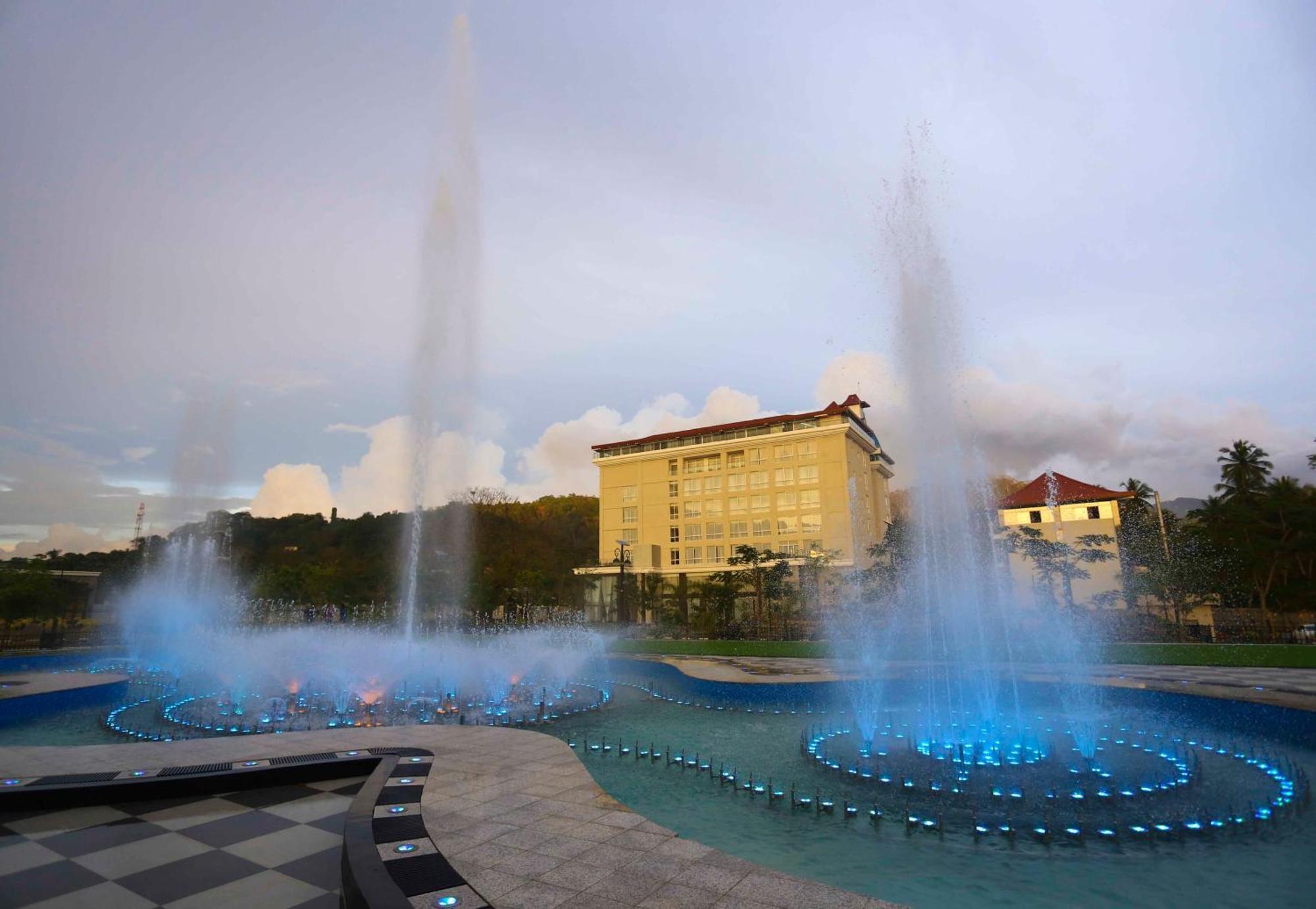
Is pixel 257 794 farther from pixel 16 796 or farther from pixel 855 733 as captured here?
pixel 855 733

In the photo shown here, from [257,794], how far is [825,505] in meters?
47.1

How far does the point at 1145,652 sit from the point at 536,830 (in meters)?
23.5

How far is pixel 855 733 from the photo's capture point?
1050 centimetres

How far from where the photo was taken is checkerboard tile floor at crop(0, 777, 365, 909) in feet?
13.4

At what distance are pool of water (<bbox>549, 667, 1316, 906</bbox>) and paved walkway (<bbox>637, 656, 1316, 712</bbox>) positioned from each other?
211 centimetres

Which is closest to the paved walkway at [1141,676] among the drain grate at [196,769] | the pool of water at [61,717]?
the drain grate at [196,769]

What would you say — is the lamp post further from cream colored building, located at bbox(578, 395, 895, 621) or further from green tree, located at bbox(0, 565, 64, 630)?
green tree, located at bbox(0, 565, 64, 630)

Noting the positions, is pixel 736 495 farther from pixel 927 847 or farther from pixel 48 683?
pixel 927 847

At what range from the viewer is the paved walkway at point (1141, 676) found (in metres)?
12.2

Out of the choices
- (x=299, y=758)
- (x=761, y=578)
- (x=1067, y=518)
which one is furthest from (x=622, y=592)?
(x=299, y=758)

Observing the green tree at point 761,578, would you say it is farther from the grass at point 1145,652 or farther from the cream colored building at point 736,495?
the cream colored building at point 736,495

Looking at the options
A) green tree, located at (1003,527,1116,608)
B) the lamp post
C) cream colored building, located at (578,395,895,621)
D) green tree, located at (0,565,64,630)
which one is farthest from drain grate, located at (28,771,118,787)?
cream colored building, located at (578,395,895,621)

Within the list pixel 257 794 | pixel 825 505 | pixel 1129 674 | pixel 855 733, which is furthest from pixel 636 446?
pixel 257 794

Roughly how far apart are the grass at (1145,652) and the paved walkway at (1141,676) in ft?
3.58
